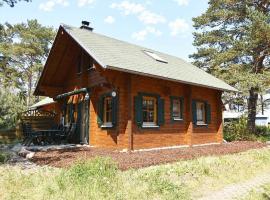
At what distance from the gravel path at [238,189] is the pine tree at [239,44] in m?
14.0

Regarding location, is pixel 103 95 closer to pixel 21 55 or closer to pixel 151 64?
pixel 151 64

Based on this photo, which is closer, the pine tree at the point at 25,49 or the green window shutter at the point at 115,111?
the green window shutter at the point at 115,111

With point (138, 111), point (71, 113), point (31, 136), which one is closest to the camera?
point (138, 111)

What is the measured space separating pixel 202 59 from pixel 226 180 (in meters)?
20.7

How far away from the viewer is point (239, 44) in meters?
22.4

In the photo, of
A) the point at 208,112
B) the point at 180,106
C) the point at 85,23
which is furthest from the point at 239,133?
the point at 85,23

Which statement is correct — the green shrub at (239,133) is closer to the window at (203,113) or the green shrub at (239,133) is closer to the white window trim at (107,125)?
the window at (203,113)

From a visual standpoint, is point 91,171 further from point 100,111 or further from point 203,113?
point 203,113

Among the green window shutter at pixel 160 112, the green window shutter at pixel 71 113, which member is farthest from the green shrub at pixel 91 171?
the green window shutter at pixel 71 113

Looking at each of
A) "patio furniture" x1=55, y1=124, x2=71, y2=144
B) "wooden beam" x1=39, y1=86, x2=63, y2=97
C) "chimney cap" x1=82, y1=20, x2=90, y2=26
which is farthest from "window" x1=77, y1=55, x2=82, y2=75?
"patio furniture" x1=55, y1=124, x2=71, y2=144

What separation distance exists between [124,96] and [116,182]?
6.38 meters

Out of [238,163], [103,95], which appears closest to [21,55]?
[103,95]

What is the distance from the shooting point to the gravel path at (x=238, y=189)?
622 cm

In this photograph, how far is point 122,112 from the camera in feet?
41.5
